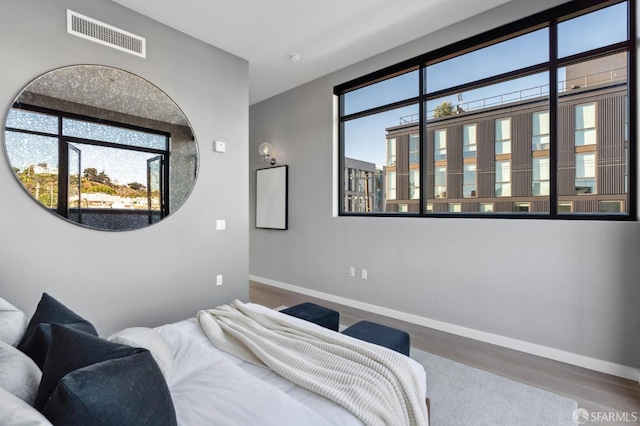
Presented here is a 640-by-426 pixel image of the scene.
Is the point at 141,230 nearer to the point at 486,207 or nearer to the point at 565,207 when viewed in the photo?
the point at 486,207

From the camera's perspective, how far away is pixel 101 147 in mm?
2590

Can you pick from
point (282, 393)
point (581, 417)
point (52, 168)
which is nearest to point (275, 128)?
point (52, 168)

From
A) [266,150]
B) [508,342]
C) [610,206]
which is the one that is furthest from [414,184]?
[266,150]

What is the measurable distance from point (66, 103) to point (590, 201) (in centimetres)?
427

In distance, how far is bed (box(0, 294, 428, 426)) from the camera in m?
0.76

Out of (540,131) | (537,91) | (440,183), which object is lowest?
(440,183)

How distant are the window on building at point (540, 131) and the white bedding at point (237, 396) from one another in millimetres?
2340

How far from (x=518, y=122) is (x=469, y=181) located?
672mm

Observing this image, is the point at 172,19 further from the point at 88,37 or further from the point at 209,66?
the point at 88,37

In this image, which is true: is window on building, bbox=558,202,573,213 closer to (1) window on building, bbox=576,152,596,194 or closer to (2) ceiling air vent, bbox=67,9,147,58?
(1) window on building, bbox=576,152,596,194

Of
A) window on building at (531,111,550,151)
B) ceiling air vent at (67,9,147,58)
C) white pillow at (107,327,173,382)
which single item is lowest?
white pillow at (107,327,173,382)

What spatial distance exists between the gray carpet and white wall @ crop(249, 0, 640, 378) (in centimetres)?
72

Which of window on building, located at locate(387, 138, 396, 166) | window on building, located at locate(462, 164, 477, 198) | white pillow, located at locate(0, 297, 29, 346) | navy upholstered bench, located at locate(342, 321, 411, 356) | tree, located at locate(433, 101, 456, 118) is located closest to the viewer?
white pillow, located at locate(0, 297, 29, 346)

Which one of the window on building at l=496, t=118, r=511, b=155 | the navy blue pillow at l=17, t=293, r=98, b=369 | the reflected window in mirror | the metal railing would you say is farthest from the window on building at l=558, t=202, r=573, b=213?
the reflected window in mirror
